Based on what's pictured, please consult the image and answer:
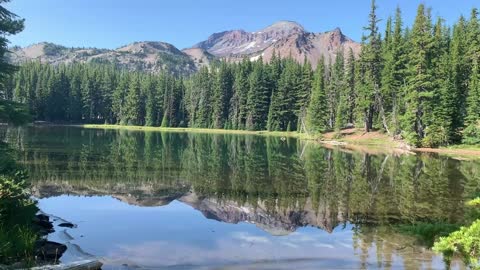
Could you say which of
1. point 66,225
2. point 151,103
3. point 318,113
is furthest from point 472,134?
point 151,103

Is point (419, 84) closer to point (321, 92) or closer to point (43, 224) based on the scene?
point (321, 92)

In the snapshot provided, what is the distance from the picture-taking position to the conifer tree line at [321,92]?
214 feet

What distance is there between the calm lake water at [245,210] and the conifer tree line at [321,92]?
7.22 m

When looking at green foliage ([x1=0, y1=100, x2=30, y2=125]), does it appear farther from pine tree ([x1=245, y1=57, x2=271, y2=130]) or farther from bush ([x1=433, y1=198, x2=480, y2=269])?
pine tree ([x1=245, y1=57, x2=271, y2=130])

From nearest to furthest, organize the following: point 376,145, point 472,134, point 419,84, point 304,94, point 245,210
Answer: point 245,210 → point 472,134 → point 419,84 → point 376,145 → point 304,94

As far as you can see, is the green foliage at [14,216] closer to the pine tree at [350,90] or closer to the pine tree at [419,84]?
the pine tree at [419,84]

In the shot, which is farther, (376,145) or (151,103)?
(151,103)

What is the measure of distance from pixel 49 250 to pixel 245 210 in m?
10.3

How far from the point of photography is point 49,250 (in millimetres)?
13375

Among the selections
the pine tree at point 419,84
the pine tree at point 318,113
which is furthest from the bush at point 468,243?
the pine tree at point 318,113

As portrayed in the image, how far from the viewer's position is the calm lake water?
14.5 metres

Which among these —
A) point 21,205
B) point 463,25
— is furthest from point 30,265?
point 463,25

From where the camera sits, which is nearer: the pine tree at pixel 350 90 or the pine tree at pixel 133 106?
the pine tree at pixel 350 90

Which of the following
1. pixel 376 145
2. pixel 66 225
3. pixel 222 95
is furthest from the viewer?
pixel 222 95
